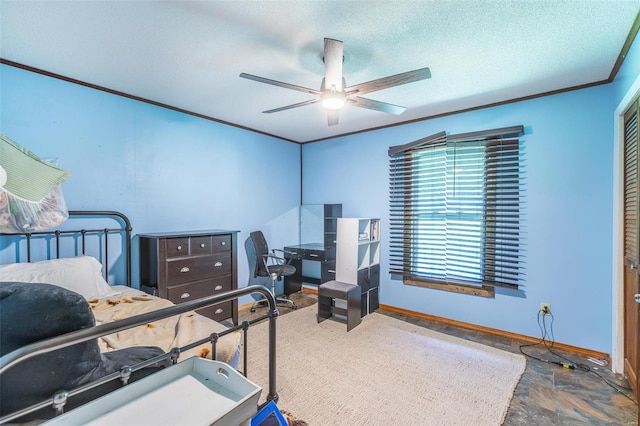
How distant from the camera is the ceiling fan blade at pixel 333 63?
1.73 metres

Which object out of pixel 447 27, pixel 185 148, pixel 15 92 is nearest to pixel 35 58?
pixel 15 92

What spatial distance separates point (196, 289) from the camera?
2.99 meters

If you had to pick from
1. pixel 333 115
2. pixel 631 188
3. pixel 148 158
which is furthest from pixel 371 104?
pixel 148 158

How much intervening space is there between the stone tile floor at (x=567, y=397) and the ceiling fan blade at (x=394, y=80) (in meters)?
2.29

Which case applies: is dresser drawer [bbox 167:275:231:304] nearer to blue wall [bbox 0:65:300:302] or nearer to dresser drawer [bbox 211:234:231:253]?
dresser drawer [bbox 211:234:231:253]

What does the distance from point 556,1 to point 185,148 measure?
348cm

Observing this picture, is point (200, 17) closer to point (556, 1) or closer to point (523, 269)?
point (556, 1)

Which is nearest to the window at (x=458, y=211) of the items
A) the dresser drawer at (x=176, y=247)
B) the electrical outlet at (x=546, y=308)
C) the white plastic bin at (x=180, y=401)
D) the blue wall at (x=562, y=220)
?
the blue wall at (x=562, y=220)

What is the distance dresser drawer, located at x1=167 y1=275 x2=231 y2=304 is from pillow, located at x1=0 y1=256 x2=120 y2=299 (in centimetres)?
53

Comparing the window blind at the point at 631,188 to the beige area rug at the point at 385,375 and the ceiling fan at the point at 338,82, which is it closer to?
the beige area rug at the point at 385,375

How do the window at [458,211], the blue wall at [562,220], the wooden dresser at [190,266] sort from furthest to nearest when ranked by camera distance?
the window at [458,211] < the wooden dresser at [190,266] < the blue wall at [562,220]

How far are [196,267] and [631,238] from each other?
3759 mm

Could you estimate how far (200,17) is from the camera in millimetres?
1761

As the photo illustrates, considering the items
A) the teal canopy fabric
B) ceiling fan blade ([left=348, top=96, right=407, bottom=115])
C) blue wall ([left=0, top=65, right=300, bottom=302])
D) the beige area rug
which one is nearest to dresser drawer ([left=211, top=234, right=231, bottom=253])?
blue wall ([left=0, top=65, right=300, bottom=302])
